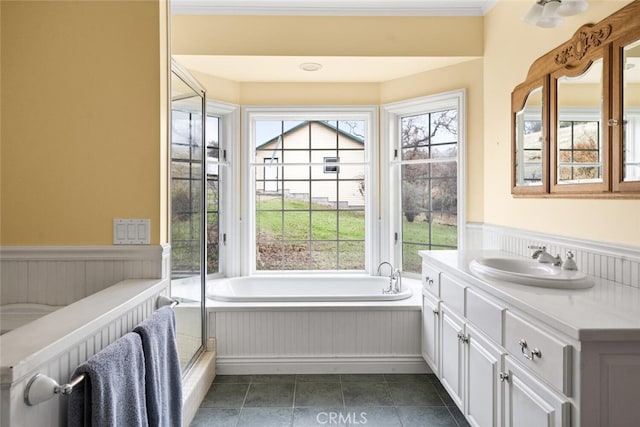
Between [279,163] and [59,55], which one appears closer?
[59,55]

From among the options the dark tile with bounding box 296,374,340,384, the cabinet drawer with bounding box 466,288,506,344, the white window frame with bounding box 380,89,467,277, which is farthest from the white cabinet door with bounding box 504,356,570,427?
the white window frame with bounding box 380,89,467,277

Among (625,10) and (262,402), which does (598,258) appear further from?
(262,402)

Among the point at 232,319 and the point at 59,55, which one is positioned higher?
the point at 59,55

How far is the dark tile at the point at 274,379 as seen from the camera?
254cm

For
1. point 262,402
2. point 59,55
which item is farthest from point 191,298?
point 59,55

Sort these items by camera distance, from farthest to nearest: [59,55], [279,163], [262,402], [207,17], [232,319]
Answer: [279,163], [207,17], [232,319], [262,402], [59,55]

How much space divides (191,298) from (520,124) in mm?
2334

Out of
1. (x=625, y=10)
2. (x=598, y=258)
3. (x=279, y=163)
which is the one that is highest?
(x=625, y=10)

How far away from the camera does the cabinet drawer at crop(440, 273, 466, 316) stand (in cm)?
194

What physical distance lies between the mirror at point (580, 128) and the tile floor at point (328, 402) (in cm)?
145

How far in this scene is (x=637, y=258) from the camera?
1.53 metres

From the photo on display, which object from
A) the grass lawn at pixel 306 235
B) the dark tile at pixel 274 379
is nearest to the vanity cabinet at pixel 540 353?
the dark tile at pixel 274 379

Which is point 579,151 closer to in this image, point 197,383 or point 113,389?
point 113,389

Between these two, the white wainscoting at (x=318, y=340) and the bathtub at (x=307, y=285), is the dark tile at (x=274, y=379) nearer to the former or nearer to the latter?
the white wainscoting at (x=318, y=340)
